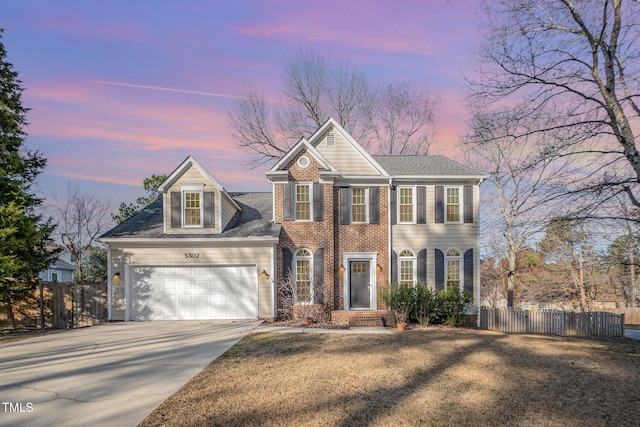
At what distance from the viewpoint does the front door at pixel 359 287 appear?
17.3 m

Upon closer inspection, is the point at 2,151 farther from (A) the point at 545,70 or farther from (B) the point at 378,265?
(A) the point at 545,70

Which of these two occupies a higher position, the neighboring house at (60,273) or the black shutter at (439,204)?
the black shutter at (439,204)

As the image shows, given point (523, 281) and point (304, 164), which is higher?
point (304, 164)

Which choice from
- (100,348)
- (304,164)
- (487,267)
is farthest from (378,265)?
(487,267)

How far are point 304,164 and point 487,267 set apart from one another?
72.3 feet

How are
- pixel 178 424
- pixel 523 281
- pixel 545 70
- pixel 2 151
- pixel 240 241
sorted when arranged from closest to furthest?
pixel 178 424
pixel 545 70
pixel 2 151
pixel 240 241
pixel 523 281

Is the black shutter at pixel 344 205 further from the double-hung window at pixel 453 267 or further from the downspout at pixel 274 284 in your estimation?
the double-hung window at pixel 453 267

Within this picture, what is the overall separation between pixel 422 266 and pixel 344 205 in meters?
4.39

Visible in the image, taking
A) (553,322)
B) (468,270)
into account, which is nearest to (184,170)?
(468,270)

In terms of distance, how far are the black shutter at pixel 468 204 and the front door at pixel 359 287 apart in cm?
520

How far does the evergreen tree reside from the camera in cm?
1341

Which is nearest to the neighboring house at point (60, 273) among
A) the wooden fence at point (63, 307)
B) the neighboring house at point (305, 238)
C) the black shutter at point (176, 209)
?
the wooden fence at point (63, 307)

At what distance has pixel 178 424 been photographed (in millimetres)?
5473

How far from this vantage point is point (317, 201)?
16.9 meters
